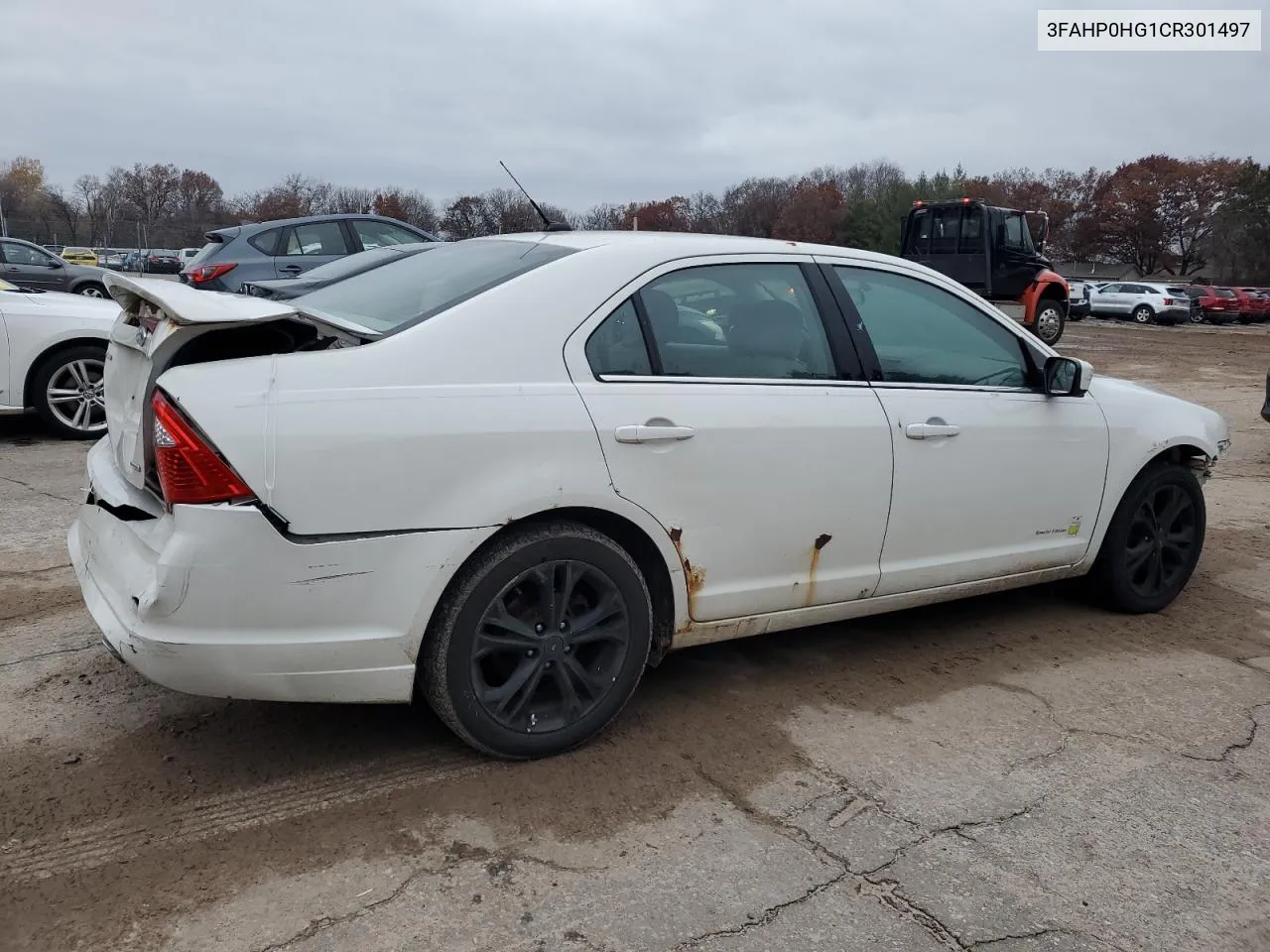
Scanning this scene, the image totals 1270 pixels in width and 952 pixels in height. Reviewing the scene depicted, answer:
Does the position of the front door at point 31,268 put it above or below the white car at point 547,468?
above

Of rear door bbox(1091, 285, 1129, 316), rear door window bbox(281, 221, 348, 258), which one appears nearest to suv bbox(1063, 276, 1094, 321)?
rear door bbox(1091, 285, 1129, 316)

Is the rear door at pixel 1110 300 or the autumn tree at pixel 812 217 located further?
the autumn tree at pixel 812 217

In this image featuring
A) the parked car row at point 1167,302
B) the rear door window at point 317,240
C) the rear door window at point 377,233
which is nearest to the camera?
the rear door window at point 317,240

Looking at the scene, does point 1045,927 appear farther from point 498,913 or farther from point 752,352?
point 752,352

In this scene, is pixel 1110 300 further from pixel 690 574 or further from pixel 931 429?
pixel 690 574

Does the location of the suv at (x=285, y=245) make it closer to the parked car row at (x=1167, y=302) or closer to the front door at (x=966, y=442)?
the front door at (x=966, y=442)

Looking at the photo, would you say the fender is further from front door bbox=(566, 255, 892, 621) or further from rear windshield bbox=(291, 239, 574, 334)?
rear windshield bbox=(291, 239, 574, 334)

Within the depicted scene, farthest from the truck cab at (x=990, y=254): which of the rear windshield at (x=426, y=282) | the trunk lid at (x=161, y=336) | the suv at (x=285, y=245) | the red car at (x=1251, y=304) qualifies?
the red car at (x=1251, y=304)

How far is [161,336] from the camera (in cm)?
283

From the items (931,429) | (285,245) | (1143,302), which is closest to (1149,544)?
(931,429)

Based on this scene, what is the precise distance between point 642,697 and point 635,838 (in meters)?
0.90

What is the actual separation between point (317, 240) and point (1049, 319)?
43.6ft

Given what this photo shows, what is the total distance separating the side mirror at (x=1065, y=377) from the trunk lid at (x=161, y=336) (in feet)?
8.62

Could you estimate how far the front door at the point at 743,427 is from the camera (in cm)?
312
